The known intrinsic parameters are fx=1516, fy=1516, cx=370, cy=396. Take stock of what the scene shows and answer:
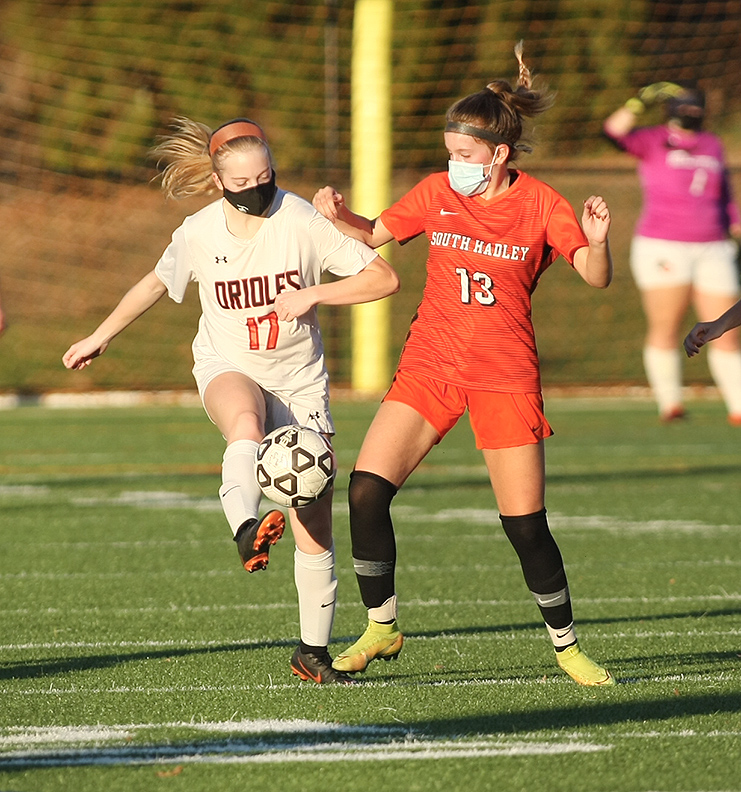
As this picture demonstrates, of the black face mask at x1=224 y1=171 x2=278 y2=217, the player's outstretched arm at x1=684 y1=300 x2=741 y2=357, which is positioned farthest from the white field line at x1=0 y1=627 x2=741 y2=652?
the black face mask at x1=224 y1=171 x2=278 y2=217

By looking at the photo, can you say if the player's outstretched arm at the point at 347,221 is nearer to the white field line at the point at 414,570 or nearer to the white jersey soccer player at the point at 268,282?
the white jersey soccer player at the point at 268,282

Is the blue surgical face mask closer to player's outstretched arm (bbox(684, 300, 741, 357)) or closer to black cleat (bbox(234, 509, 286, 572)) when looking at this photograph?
player's outstretched arm (bbox(684, 300, 741, 357))

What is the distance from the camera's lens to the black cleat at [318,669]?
4773 millimetres

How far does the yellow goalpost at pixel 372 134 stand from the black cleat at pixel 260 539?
1120 cm

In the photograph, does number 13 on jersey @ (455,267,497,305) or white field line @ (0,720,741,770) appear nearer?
white field line @ (0,720,741,770)

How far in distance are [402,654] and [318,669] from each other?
562 mm

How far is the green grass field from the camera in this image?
12.3 ft

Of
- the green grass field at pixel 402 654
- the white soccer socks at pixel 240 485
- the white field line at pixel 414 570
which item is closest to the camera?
the green grass field at pixel 402 654

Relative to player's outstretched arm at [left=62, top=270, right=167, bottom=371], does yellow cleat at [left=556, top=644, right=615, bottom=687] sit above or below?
below

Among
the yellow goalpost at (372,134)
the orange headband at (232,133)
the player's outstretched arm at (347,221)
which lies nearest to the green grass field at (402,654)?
the player's outstretched arm at (347,221)

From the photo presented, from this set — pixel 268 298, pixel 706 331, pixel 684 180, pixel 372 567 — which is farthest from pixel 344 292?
pixel 684 180

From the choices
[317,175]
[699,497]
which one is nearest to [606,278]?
[699,497]

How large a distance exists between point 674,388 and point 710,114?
11.7 m

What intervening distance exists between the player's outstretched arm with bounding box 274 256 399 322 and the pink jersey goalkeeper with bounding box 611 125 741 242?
7.65m
